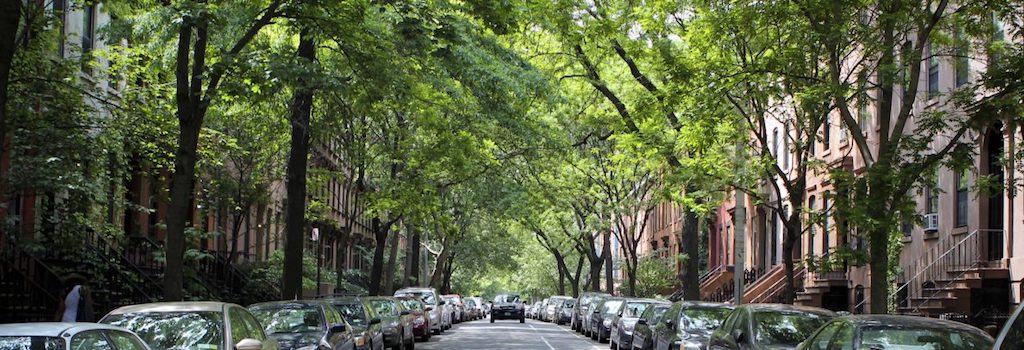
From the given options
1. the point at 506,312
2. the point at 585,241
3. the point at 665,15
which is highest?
the point at 665,15

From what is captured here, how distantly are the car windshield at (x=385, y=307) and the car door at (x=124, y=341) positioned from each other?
1548 cm

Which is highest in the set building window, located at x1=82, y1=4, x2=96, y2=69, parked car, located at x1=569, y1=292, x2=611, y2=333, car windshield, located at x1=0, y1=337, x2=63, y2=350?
building window, located at x1=82, y1=4, x2=96, y2=69

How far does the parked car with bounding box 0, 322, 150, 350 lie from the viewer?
7328mm

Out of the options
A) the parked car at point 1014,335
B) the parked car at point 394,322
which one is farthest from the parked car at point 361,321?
the parked car at point 1014,335

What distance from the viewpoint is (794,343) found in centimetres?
1327

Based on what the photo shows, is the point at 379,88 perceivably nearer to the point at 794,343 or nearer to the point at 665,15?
the point at 794,343

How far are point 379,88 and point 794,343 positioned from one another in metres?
7.39

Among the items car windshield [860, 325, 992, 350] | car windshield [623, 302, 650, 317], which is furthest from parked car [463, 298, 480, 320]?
car windshield [860, 325, 992, 350]

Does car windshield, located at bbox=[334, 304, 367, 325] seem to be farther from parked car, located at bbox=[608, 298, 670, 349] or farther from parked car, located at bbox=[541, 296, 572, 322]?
parked car, located at bbox=[541, 296, 572, 322]

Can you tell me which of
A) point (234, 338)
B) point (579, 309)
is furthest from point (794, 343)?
point (579, 309)

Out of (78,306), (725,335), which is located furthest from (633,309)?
(78,306)

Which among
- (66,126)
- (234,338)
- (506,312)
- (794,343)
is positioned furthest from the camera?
(506,312)

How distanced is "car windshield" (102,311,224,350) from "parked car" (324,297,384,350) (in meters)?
6.05

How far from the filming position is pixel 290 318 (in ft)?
51.8
